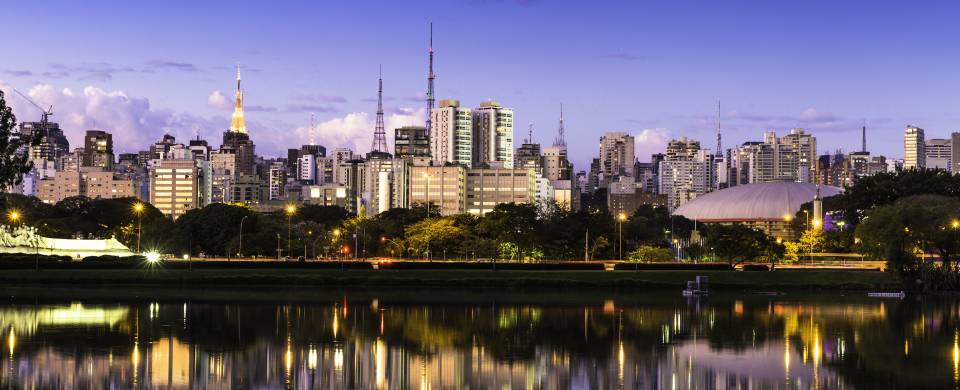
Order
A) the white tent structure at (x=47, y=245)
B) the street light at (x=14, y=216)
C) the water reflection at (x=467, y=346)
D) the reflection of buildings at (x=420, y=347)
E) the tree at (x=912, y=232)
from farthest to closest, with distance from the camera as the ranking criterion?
the street light at (x=14, y=216) → the white tent structure at (x=47, y=245) → the tree at (x=912, y=232) → the water reflection at (x=467, y=346) → the reflection of buildings at (x=420, y=347)

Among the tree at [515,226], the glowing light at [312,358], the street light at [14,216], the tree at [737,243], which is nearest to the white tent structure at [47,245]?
the street light at [14,216]

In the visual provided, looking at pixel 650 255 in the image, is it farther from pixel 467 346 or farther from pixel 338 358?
pixel 338 358

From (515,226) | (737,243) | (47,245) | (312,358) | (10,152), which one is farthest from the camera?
(515,226)

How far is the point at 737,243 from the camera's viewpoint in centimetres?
11125

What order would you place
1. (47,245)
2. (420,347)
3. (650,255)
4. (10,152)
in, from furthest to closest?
1. (650,255)
2. (47,245)
3. (10,152)
4. (420,347)

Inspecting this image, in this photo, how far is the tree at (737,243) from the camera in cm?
11156

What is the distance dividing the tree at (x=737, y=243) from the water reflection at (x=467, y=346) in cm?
5188

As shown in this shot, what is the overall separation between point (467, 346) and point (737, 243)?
75.4 metres

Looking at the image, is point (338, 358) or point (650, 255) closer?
point (338, 358)

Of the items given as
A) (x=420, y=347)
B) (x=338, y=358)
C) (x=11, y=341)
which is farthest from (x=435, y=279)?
(x=338, y=358)

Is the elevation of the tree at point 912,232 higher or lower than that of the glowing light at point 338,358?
higher

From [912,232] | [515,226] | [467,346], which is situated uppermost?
[912,232]

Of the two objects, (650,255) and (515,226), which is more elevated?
(515,226)

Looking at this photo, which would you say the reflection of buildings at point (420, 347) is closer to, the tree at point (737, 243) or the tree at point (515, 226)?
the tree at point (737, 243)
